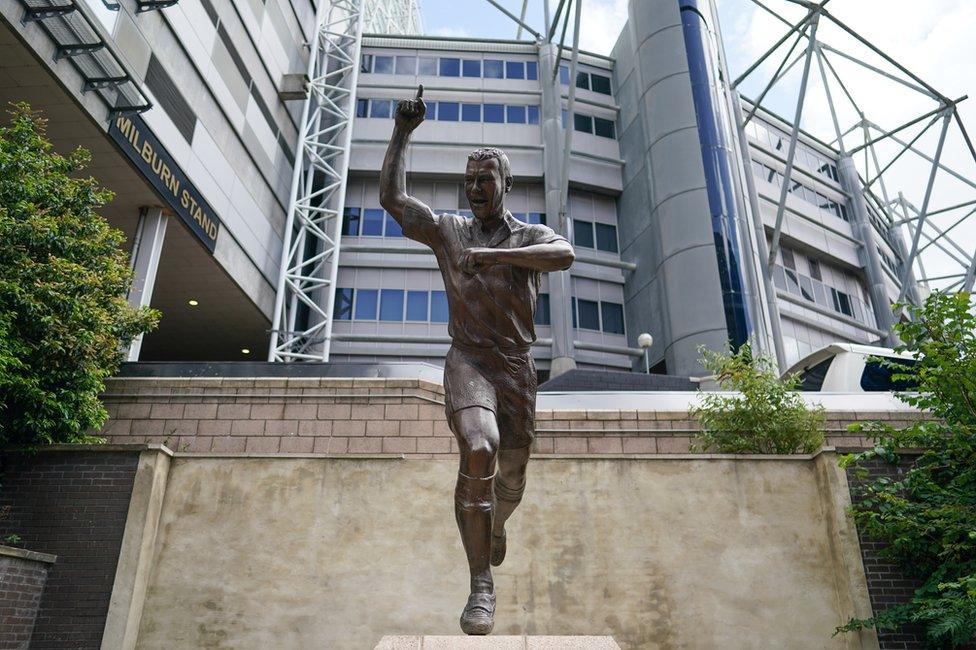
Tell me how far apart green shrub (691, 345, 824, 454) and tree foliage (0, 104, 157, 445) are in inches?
339

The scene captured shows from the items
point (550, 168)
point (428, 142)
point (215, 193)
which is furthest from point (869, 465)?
point (428, 142)

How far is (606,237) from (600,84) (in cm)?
797

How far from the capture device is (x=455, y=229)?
16.8ft

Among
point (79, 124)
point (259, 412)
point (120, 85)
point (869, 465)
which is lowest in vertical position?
point (869, 465)

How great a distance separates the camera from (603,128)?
35.1m

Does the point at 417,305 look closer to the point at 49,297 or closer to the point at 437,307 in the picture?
the point at 437,307

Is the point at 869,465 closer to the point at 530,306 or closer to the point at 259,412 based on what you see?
the point at 530,306

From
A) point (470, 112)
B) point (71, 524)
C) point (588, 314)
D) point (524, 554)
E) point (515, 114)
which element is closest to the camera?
point (71, 524)

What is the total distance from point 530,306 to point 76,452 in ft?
Result: 22.1

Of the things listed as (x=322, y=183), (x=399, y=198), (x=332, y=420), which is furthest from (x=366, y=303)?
(x=399, y=198)

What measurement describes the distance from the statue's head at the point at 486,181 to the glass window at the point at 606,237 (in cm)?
2895

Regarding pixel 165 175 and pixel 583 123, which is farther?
pixel 583 123

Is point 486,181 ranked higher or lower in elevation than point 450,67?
lower

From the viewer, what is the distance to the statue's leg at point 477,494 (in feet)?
14.3
